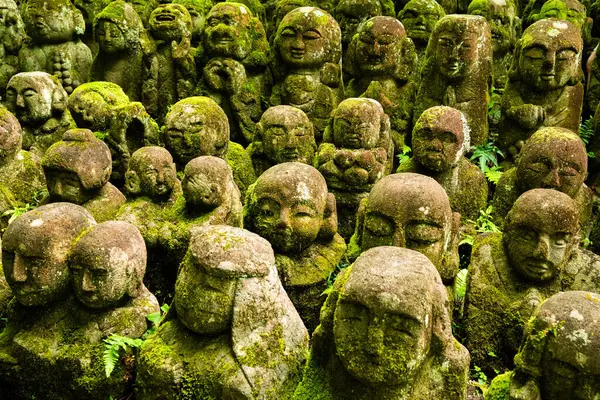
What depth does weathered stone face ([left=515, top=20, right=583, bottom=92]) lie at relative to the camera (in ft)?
32.8

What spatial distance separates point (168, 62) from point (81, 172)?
5.79m

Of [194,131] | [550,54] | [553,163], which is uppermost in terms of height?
[550,54]

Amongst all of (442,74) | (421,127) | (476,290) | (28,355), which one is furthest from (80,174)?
(442,74)

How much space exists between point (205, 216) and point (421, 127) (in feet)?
10.8

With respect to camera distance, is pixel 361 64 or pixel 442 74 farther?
pixel 361 64

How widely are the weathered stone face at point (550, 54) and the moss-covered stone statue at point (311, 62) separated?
361cm

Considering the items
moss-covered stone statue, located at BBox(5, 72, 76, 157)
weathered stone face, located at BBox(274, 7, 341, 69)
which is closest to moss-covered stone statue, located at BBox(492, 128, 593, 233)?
weathered stone face, located at BBox(274, 7, 341, 69)

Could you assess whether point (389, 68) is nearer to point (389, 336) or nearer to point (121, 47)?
point (121, 47)

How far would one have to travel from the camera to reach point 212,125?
9383mm

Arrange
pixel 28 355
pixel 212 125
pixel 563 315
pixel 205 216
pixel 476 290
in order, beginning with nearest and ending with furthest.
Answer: pixel 563 315
pixel 28 355
pixel 476 290
pixel 205 216
pixel 212 125

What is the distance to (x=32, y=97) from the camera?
10242 mm

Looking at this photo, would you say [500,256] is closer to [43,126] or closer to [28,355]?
[28,355]

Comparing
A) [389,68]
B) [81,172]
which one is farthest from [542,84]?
[81,172]

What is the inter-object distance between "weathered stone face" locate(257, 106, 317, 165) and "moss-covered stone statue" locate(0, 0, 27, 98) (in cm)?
738
